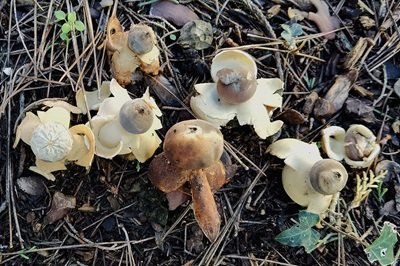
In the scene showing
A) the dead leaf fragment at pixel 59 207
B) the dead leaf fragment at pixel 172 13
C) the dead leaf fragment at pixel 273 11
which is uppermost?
the dead leaf fragment at pixel 273 11

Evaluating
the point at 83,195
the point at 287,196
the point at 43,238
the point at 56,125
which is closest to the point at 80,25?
the point at 56,125

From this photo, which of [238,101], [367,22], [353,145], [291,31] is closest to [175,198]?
[238,101]

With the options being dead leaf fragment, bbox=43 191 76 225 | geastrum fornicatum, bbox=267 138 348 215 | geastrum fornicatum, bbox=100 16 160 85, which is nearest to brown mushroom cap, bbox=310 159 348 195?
geastrum fornicatum, bbox=267 138 348 215

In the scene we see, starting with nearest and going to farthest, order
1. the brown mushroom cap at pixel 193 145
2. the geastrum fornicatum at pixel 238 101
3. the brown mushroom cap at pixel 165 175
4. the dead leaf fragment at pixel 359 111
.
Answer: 1. the brown mushroom cap at pixel 193 145
2. the brown mushroom cap at pixel 165 175
3. the geastrum fornicatum at pixel 238 101
4. the dead leaf fragment at pixel 359 111

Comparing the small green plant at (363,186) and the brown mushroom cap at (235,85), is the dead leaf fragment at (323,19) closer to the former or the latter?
the brown mushroom cap at (235,85)

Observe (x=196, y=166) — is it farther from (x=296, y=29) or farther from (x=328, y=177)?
(x=296, y=29)

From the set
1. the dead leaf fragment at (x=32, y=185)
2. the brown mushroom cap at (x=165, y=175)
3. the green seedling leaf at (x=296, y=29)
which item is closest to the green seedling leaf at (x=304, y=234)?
the brown mushroom cap at (x=165, y=175)
